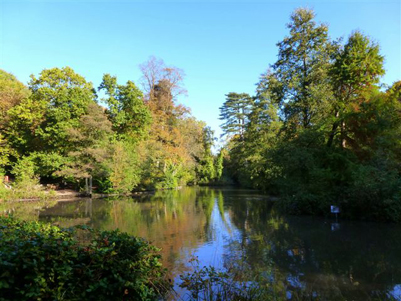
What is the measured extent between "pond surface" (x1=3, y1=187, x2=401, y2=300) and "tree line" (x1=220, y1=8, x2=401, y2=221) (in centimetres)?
125

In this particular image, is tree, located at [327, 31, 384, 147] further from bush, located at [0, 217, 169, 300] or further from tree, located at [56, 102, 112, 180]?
tree, located at [56, 102, 112, 180]

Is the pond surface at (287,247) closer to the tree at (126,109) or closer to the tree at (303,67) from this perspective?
the tree at (303,67)

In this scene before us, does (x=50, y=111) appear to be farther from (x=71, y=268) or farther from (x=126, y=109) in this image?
(x=71, y=268)

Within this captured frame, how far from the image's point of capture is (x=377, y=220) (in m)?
11.5

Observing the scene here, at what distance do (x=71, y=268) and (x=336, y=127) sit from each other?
1487 cm

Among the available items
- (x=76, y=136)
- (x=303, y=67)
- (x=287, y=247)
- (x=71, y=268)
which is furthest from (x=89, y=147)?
(x=71, y=268)

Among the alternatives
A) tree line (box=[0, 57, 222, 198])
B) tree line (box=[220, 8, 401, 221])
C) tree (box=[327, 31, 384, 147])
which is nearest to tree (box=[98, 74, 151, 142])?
tree line (box=[0, 57, 222, 198])

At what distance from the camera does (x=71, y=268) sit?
122 inches

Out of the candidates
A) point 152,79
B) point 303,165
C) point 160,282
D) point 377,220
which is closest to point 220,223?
point 303,165

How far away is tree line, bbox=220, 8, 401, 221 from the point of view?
11703 millimetres

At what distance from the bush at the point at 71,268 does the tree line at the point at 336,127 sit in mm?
10594

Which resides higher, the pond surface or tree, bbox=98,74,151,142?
tree, bbox=98,74,151,142

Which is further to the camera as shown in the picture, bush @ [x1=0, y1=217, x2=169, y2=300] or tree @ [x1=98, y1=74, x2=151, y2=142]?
tree @ [x1=98, y1=74, x2=151, y2=142]

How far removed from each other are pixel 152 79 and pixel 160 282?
31490 mm
